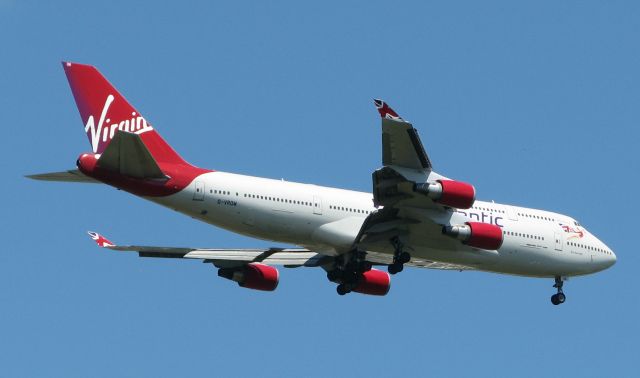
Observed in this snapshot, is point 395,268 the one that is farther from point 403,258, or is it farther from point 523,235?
point 523,235

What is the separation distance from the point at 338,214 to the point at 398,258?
2569 mm

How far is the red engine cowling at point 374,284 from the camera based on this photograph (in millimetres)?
46438

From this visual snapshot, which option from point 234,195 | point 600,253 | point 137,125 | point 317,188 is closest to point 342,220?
point 317,188

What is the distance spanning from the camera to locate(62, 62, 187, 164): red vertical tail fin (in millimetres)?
39375

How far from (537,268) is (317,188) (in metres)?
9.36

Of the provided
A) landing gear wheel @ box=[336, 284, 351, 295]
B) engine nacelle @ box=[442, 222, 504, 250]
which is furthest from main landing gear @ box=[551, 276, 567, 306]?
landing gear wheel @ box=[336, 284, 351, 295]


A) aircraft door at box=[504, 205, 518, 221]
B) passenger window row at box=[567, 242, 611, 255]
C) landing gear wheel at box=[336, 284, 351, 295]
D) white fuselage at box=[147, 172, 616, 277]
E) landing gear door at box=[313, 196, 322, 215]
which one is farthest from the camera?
passenger window row at box=[567, 242, 611, 255]

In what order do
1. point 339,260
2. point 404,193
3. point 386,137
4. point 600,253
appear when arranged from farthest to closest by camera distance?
point 600,253 → point 339,260 → point 404,193 → point 386,137

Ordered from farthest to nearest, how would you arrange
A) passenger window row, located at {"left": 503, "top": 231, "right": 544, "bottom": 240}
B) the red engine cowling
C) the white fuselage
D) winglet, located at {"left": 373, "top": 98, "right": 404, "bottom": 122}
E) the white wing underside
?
the red engine cowling < passenger window row, located at {"left": 503, "top": 231, "right": 544, "bottom": 240} < the white wing underside < the white fuselage < winglet, located at {"left": 373, "top": 98, "right": 404, "bottom": 122}

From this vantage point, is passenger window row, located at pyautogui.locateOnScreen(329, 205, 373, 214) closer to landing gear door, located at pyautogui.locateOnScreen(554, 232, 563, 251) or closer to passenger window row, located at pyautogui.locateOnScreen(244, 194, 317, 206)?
passenger window row, located at pyautogui.locateOnScreen(244, 194, 317, 206)

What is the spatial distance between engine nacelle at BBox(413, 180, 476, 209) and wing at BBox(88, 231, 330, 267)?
342 inches

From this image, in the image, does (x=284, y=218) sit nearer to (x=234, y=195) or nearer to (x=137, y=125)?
(x=234, y=195)

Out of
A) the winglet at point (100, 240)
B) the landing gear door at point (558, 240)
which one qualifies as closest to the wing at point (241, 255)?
the winglet at point (100, 240)

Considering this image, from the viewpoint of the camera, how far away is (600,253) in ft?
153
